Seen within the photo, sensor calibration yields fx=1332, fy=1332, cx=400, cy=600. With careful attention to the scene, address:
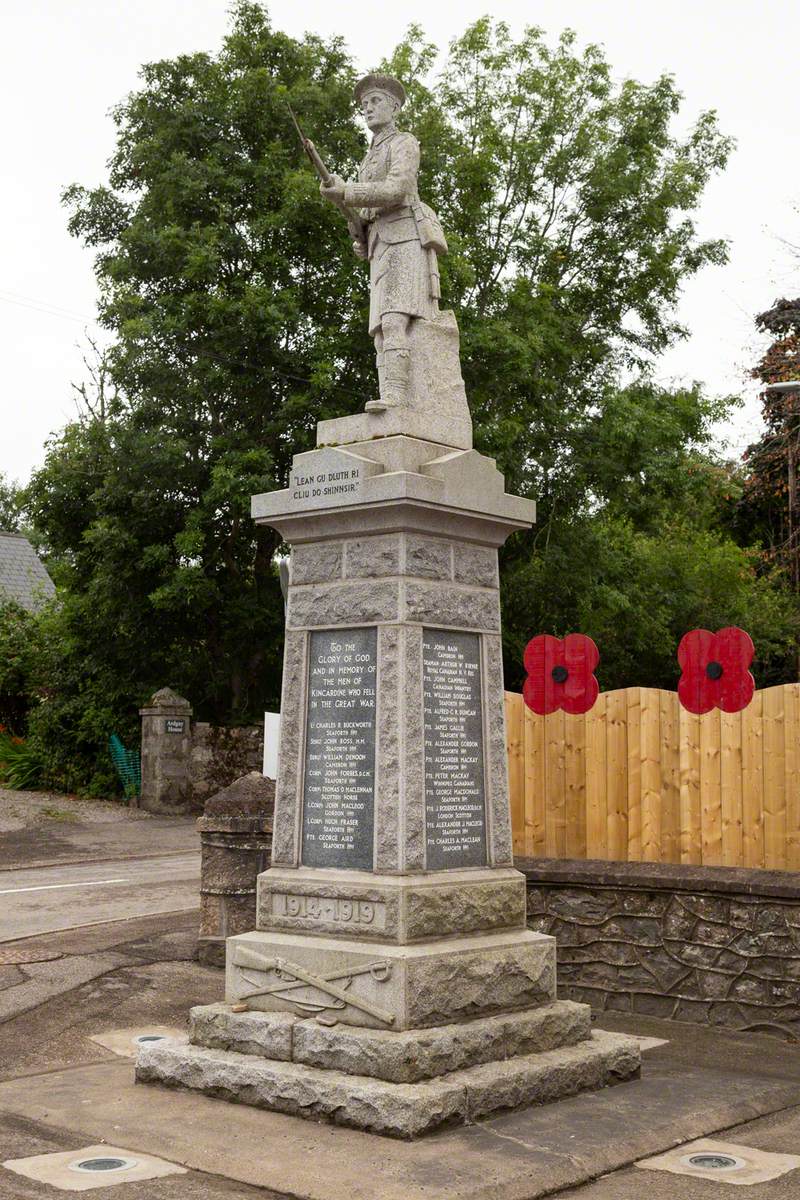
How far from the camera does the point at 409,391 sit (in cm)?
739

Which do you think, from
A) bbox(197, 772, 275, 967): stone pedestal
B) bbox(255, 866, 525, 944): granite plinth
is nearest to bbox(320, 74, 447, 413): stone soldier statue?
bbox(255, 866, 525, 944): granite plinth

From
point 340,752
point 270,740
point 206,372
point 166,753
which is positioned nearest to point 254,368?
point 206,372

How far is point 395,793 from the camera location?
21.8ft

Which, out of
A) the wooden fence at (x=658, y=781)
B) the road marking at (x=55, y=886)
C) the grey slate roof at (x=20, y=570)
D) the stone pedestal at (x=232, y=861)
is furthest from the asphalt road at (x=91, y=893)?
the grey slate roof at (x=20, y=570)

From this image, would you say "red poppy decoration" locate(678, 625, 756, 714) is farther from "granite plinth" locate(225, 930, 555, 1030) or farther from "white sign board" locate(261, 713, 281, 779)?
"white sign board" locate(261, 713, 281, 779)

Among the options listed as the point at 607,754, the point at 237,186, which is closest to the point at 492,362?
the point at 237,186

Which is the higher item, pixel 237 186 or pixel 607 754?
pixel 237 186

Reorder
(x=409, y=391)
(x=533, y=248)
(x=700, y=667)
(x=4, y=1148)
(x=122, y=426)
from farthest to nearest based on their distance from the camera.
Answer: (x=533, y=248) → (x=122, y=426) → (x=700, y=667) → (x=409, y=391) → (x=4, y=1148)

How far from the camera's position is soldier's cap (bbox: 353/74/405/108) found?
7.56 meters

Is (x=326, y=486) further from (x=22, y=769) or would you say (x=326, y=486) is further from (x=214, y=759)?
(x=22, y=769)

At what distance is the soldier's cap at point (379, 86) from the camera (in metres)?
7.56

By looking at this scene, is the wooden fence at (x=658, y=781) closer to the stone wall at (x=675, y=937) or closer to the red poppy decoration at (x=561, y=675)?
the red poppy decoration at (x=561, y=675)

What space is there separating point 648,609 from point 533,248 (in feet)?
26.8

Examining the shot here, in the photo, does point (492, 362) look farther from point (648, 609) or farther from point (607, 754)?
point (607, 754)
